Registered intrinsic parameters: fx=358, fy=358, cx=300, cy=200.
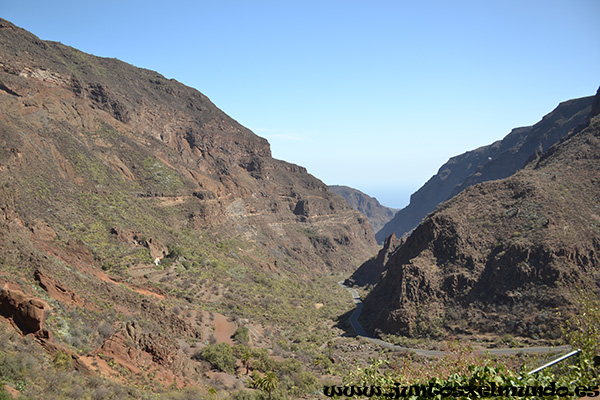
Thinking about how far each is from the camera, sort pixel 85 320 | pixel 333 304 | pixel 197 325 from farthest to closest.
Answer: pixel 333 304
pixel 197 325
pixel 85 320

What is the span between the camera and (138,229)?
44.9 m

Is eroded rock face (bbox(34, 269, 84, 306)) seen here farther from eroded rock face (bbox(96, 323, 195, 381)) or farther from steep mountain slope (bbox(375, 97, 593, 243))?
steep mountain slope (bbox(375, 97, 593, 243))

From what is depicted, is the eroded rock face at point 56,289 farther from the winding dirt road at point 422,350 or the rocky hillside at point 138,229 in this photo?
the winding dirt road at point 422,350

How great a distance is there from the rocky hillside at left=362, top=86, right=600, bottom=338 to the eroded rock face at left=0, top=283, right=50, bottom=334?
126 ft

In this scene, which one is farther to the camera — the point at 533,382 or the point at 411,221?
the point at 411,221

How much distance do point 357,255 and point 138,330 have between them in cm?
9589

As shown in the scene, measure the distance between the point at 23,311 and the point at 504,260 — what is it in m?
48.6

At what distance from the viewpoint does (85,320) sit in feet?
70.7

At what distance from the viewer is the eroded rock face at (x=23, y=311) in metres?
16.6

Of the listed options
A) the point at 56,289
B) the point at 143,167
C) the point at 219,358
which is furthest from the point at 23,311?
the point at 143,167

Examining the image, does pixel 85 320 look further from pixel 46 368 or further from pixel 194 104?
pixel 194 104

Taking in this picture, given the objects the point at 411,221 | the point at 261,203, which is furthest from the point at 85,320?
the point at 411,221

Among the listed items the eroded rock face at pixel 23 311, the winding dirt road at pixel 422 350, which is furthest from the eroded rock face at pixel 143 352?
the winding dirt road at pixel 422 350

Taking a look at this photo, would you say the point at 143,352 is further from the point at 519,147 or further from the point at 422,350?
the point at 519,147
